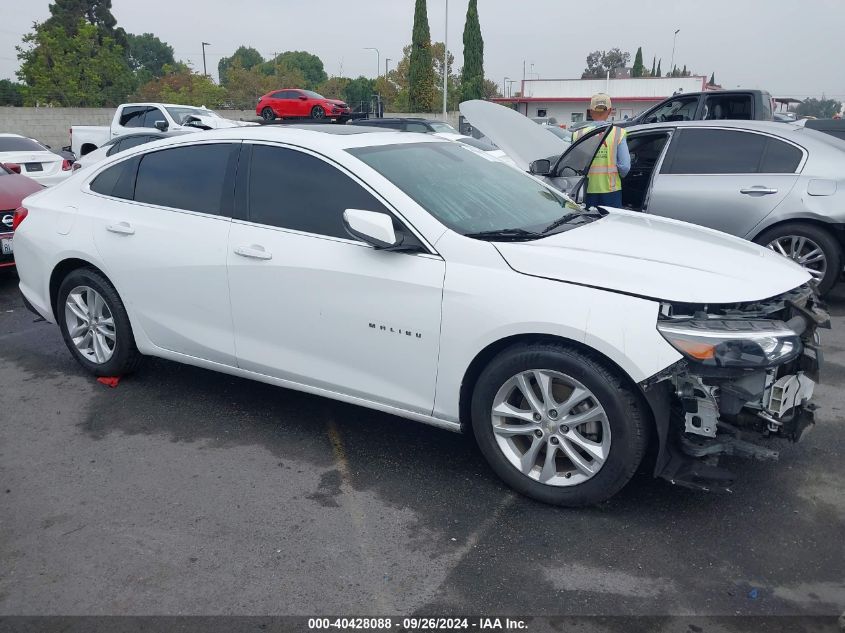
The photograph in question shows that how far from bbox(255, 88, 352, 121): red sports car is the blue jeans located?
2150 centimetres

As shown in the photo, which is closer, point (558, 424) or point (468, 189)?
point (558, 424)

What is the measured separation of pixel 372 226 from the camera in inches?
133

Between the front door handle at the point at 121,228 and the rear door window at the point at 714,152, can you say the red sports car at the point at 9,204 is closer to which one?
the front door handle at the point at 121,228

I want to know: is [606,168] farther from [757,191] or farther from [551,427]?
[551,427]

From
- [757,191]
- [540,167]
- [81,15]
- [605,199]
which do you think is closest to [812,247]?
[757,191]

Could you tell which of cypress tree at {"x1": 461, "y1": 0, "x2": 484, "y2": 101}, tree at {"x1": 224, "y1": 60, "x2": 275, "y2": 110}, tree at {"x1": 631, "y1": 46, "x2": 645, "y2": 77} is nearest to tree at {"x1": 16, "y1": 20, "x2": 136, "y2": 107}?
tree at {"x1": 224, "y1": 60, "x2": 275, "y2": 110}

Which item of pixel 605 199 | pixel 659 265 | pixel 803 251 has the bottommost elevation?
pixel 803 251

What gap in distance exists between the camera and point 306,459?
3861 mm

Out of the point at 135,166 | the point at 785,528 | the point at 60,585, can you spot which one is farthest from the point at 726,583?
the point at 135,166

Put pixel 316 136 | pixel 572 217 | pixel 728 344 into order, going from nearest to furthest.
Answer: pixel 728 344 → pixel 316 136 → pixel 572 217

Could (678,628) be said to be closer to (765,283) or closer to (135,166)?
(765,283)

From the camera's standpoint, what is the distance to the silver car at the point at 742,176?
21.1 feet

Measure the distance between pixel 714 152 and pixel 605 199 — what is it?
45.6 inches

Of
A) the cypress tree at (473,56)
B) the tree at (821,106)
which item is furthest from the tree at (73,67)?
the tree at (821,106)
